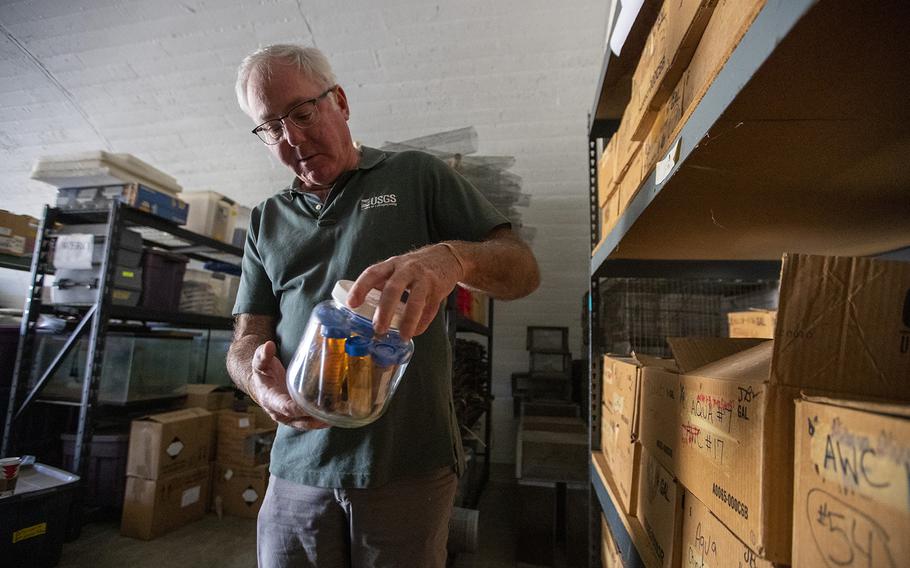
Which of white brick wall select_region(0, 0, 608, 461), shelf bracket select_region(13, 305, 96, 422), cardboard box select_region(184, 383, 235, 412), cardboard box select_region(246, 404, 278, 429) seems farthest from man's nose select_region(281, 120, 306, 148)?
cardboard box select_region(184, 383, 235, 412)

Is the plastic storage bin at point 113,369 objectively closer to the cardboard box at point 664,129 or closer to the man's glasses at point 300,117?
the man's glasses at point 300,117

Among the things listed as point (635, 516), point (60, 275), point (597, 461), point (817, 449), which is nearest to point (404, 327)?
point (817, 449)

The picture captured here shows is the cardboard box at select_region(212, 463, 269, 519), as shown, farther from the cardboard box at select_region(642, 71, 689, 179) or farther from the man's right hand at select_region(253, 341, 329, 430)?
the cardboard box at select_region(642, 71, 689, 179)

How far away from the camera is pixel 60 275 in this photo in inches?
101

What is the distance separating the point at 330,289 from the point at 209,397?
2.74m

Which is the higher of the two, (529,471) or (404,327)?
(404,327)

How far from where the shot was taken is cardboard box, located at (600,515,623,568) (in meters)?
1.07

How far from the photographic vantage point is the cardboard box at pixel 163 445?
2.47 m

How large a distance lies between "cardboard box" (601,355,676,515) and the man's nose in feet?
3.15

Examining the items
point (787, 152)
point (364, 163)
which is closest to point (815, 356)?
point (787, 152)

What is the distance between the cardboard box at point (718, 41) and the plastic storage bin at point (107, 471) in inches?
127

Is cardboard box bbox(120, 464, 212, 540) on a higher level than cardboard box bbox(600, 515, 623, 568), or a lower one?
lower

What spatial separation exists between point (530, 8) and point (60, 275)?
3.14 meters

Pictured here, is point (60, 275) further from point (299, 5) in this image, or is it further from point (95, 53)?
point (299, 5)
